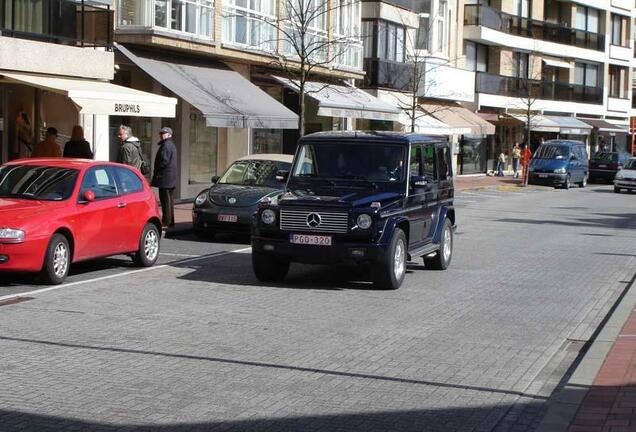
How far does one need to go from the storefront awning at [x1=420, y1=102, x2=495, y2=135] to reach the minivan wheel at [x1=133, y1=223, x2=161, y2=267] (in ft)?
106

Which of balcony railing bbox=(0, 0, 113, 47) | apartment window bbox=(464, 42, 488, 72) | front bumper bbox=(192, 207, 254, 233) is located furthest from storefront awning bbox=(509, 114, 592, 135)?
front bumper bbox=(192, 207, 254, 233)

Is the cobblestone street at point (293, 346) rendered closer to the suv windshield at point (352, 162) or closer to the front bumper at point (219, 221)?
the suv windshield at point (352, 162)

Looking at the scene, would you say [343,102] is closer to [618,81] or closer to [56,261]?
[56,261]

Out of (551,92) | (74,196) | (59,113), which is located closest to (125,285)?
(74,196)

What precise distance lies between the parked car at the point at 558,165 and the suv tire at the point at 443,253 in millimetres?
31256

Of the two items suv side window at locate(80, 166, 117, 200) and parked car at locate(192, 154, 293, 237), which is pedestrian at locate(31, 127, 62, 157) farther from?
suv side window at locate(80, 166, 117, 200)

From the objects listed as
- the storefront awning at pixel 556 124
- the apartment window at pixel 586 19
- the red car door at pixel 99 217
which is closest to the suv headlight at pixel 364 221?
the red car door at pixel 99 217

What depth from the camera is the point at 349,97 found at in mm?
36531

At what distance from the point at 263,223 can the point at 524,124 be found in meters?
48.5

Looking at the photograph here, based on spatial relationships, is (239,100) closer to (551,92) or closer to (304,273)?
(304,273)

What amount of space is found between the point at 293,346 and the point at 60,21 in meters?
16.0

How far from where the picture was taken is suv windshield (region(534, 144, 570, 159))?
47.0m

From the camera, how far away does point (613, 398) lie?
24.5ft

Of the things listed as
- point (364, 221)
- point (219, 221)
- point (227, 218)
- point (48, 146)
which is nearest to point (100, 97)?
point (48, 146)
